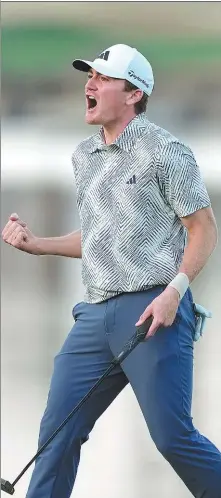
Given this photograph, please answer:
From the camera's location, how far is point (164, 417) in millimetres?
2674

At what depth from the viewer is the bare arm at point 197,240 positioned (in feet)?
8.89

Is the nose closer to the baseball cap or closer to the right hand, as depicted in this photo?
the baseball cap

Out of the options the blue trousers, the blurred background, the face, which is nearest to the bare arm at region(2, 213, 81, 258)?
the blue trousers

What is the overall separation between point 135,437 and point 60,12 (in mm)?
1918

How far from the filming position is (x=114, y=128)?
9.50 ft

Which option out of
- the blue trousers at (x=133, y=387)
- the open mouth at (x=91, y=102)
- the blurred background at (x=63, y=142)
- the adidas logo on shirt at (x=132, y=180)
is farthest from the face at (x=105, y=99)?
the blurred background at (x=63, y=142)

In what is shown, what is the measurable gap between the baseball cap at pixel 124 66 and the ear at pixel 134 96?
0.01m

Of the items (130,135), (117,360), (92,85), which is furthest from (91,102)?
(117,360)

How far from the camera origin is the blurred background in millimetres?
4836

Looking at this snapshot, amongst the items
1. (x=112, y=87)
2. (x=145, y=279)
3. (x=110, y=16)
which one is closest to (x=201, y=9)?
(x=110, y=16)

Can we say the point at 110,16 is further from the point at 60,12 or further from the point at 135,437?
the point at 135,437

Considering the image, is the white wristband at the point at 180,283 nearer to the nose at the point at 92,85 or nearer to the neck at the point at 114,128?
the neck at the point at 114,128

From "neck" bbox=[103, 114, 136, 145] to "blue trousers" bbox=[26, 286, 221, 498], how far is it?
0.40 metres

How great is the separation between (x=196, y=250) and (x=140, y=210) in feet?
0.56
